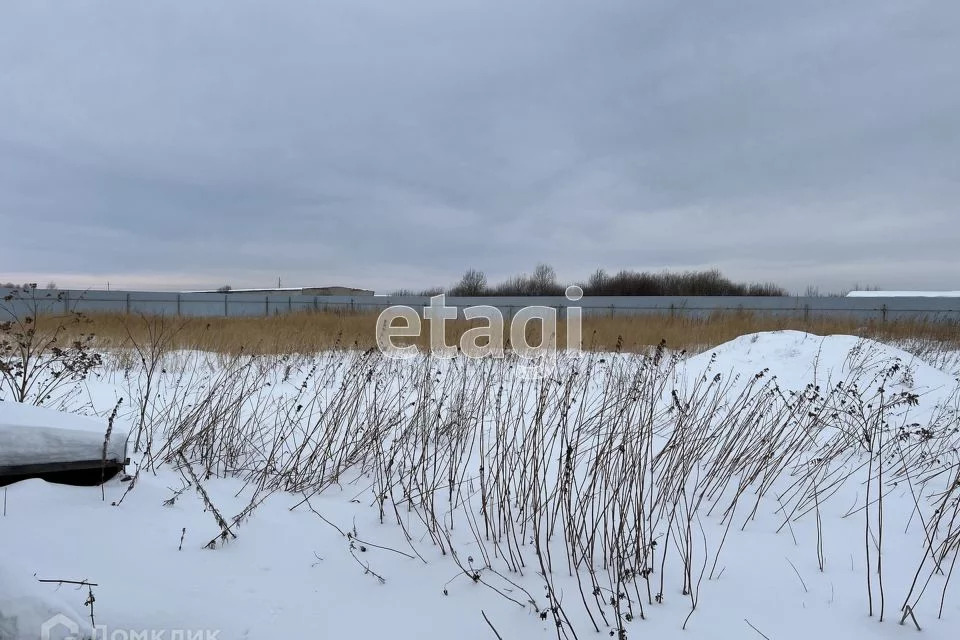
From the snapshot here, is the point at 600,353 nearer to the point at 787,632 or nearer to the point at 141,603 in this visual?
the point at 787,632

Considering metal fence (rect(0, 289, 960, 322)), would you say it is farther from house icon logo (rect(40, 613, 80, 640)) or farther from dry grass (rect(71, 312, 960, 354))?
house icon logo (rect(40, 613, 80, 640))

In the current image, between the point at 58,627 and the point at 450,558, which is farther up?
the point at 58,627

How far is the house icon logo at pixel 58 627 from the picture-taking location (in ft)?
4.64

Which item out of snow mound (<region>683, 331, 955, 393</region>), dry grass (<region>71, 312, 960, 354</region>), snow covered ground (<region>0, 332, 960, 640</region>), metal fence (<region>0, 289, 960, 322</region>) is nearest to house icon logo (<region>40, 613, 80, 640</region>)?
snow covered ground (<region>0, 332, 960, 640</region>)

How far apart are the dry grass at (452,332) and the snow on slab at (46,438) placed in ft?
18.3

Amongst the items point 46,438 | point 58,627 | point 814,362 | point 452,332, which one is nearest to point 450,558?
point 58,627

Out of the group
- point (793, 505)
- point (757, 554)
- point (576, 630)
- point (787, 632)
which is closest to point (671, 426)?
point (793, 505)

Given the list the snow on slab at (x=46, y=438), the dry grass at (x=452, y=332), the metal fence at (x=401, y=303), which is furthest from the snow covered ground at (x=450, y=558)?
the metal fence at (x=401, y=303)

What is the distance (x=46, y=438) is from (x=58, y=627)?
4.09 ft

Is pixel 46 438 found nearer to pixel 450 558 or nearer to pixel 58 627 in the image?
pixel 58 627

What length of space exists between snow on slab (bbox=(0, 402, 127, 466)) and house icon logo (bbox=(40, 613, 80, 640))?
1161 mm

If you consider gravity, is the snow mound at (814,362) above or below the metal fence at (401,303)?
below

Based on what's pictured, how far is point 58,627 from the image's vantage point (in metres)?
1.44

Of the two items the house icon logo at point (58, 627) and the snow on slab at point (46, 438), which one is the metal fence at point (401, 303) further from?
the house icon logo at point (58, 627)
